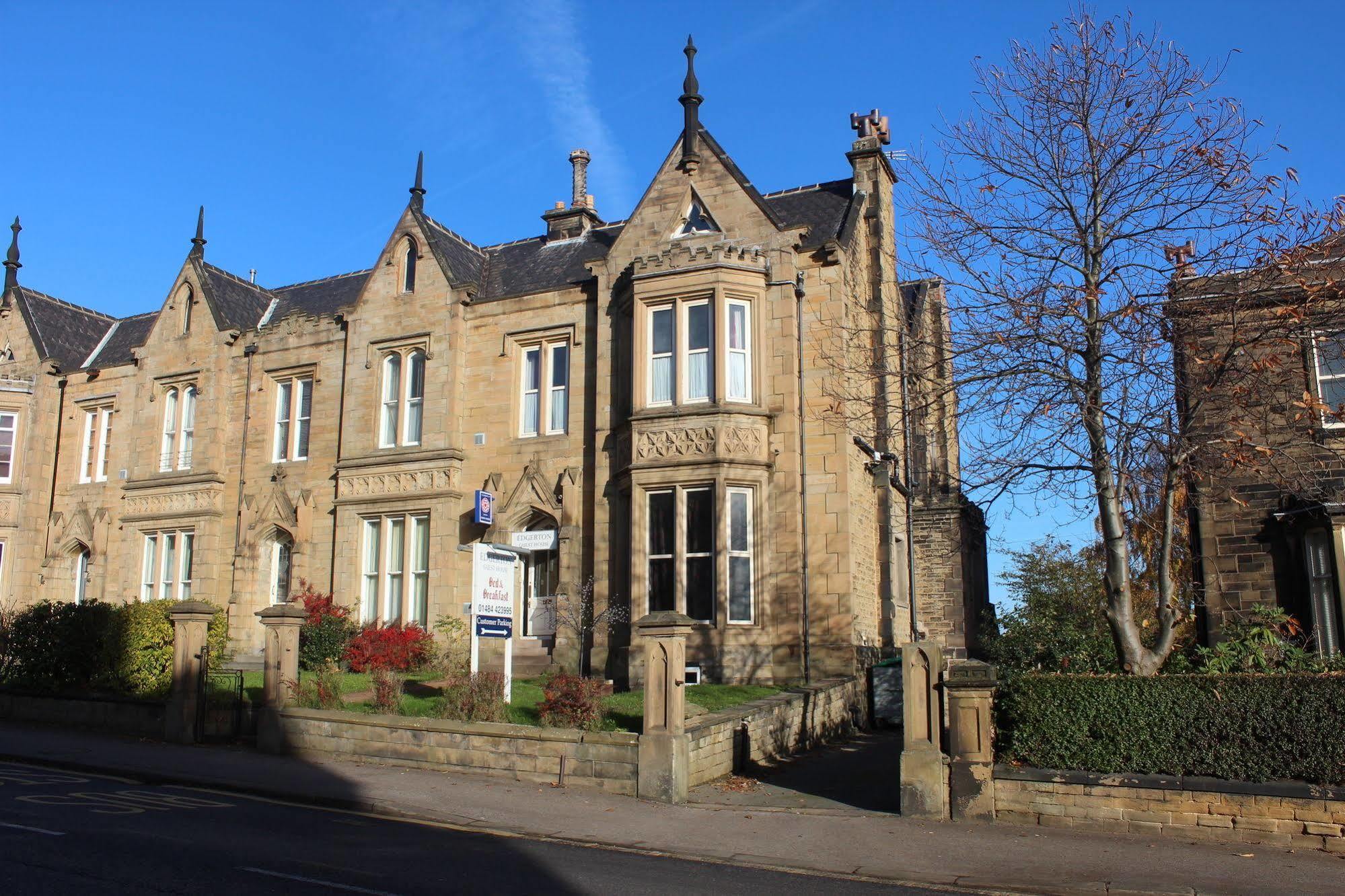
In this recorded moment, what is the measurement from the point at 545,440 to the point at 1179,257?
13963mm

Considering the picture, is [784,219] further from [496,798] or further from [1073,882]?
[1073,882]

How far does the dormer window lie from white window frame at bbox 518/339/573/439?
3499 mm

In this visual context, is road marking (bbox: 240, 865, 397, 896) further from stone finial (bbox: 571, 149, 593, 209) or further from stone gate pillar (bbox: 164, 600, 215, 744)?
stone finial (bbox: 571, 149, 593, 209)

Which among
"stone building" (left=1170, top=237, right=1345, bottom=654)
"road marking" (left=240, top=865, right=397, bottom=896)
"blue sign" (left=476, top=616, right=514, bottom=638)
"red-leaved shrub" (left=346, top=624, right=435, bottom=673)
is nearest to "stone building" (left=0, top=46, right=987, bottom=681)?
"red-leaved shrub" (left=346, top=624, right=435, bottom=673)

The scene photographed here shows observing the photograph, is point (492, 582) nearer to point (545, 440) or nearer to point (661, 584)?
point (661, 584)

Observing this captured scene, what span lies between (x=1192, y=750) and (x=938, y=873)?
11.4 ft

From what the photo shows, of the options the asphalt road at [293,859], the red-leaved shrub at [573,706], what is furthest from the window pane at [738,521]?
the asphalt road at [293,859]

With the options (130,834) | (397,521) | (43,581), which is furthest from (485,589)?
(43,581)

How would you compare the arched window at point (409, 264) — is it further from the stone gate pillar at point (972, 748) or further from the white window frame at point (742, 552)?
the stone gate pillar at point (972, 748)

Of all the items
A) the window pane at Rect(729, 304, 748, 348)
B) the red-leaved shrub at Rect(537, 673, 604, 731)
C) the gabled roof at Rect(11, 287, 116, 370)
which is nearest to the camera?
the red-leaved shrub at Rect(537, 673, 604, 731)

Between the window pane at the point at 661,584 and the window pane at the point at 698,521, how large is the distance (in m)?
0.56

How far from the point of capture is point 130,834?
34.9 feet

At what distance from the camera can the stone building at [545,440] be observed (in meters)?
20.9

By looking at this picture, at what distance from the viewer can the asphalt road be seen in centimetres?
886
